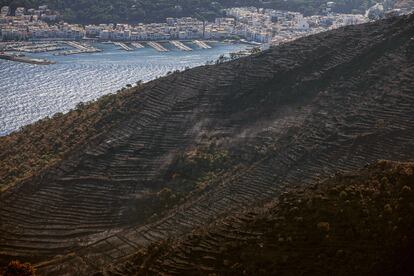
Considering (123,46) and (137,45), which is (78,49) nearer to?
(123,46)

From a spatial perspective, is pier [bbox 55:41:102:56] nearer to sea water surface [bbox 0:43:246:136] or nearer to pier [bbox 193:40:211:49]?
sea water surface [bbox 0:43:246:136]

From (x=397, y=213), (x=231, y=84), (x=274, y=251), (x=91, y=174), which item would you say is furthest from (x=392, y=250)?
(x=231, y=84)

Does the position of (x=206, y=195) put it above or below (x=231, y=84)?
below

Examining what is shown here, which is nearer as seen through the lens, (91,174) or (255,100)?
(91,174)

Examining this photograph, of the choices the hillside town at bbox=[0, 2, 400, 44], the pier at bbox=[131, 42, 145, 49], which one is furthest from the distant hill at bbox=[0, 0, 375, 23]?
the pier at bbox=[131, 42, 145, 49]

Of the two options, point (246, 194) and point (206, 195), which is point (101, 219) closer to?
point (206, 195)

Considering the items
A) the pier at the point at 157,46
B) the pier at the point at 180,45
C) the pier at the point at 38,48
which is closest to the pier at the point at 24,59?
the pier at the point at 38,48

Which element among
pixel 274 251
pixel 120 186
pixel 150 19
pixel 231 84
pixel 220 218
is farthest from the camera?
pixel 150 19

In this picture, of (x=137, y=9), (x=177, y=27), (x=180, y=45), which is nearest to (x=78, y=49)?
(x=180, y=45)
